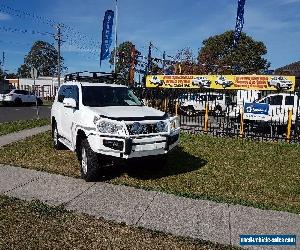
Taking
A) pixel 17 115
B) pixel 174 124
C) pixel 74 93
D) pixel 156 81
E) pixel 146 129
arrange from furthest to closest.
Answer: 1. pixel 17 115
2. pixel 156 81
3. pixel 74 93
4. pixel 174 124
5. pixel 146 129

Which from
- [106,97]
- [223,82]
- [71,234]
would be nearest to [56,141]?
[106,97]

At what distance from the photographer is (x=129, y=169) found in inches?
307

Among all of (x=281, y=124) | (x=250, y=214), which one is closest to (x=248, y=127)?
(x=281, y=124)

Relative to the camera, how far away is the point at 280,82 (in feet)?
56.7

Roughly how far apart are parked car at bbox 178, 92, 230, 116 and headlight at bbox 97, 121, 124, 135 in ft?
29.7

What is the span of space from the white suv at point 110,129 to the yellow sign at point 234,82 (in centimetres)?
1166

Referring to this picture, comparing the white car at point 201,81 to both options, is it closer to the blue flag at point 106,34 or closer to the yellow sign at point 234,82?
the yellow sign at point 234,82

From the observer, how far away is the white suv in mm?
6305

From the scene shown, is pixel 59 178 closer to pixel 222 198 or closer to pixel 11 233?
pixel 11 233

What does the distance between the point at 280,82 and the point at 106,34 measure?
48.4 feet

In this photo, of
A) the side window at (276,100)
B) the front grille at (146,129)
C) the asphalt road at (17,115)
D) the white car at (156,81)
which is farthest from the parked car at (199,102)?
the asphalt road at (17,115)

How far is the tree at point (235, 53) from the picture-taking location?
197ft

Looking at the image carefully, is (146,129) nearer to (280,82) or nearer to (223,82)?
(280,82)

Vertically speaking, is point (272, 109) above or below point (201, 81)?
below
